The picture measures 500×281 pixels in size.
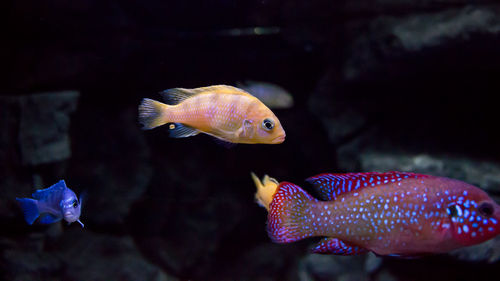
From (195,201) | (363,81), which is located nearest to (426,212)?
(363,81)

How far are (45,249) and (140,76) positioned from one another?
243cm

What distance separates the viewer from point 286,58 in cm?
457

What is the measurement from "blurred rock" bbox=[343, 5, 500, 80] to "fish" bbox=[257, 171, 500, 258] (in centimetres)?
283

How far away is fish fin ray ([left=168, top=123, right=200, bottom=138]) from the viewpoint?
1581 mm

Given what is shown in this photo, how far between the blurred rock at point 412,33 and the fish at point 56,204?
3.55m

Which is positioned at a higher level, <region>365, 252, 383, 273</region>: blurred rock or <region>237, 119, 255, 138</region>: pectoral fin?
<region>237, 119, 255, 138</region>: pectoral fin

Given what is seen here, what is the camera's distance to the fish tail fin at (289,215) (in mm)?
1466

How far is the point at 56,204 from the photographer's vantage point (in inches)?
65.9

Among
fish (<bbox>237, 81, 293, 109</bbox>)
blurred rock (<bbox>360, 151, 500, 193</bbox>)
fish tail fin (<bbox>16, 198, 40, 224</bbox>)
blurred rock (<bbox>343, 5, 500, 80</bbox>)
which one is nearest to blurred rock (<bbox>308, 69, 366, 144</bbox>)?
blurred rock (<bbox>343, 5, 500, 80</bbox>)

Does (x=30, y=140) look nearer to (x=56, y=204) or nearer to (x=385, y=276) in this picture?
(x=56, y=204)

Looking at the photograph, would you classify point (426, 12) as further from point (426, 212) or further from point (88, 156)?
point (88, 156)

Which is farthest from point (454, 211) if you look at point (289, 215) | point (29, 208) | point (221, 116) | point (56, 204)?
point (29, 208)

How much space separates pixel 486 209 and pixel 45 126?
4384 millimetres

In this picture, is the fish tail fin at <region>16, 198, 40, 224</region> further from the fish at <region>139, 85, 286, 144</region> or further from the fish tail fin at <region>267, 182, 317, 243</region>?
the fish tail fin at <region>267, 182, 317, 243</region>
